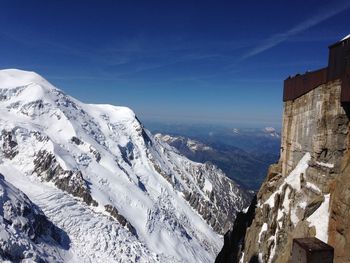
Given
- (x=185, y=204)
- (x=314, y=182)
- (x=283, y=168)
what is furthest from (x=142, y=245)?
(x=314, y=182)

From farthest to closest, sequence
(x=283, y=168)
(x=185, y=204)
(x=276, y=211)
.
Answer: (x=185, y=204) < (x=283, y=168) < (x=276, y=211)

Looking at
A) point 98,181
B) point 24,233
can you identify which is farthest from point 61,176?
point 24,233

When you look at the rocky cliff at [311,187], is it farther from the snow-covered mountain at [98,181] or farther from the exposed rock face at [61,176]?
the exposed rock face at [61,176]

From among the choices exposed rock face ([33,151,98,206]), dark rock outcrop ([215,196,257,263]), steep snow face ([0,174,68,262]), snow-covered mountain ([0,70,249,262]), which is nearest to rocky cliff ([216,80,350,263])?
dark rock outcrop ([215,196,257,263])

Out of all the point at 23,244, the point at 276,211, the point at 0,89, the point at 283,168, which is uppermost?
the point at 0,89

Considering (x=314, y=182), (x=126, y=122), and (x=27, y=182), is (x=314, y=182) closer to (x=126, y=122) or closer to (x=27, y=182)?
(x=27, y=182)

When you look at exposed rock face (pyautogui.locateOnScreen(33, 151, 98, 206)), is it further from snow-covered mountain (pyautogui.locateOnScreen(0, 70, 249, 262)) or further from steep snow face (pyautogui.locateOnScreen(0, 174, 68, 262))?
steep snow face (pyautogui.locateOnScreen(0, 174, 68, 262))
